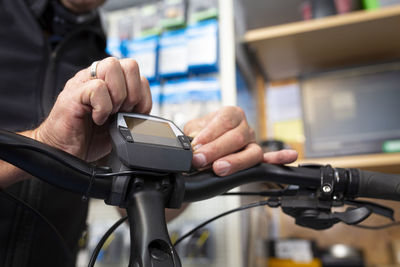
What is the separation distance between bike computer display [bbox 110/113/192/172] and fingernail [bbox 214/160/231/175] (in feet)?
0.19

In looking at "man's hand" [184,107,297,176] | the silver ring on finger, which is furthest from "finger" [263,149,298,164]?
the silver ring on finger

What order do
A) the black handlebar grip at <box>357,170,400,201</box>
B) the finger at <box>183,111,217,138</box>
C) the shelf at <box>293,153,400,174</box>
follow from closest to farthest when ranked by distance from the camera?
the black handlebar grip at <box>357,170,400,201</box>, the finger at <box>183,111,217,138</box>, the shelf at <box>293,153,400,174</box>

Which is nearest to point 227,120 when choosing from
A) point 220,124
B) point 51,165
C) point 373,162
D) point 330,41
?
point 220,124

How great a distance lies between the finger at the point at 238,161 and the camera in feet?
1.17

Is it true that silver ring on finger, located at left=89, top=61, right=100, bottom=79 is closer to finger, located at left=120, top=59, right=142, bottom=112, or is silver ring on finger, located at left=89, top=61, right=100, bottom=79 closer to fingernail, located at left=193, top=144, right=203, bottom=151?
finger, located at left=120, top=59, right=142, bottom=112

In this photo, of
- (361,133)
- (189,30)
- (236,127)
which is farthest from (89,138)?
(361,133)

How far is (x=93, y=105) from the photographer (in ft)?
0.99

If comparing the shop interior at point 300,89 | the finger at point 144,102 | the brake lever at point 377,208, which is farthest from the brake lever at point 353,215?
the shop interior at point 300,89

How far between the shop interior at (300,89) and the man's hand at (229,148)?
1.47ft

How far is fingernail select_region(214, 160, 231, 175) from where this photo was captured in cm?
35

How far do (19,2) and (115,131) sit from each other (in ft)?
1.42

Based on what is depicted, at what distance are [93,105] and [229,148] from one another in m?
0.17

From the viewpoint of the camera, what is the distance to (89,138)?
1.17ft

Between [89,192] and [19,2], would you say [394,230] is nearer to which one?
[89,192]
